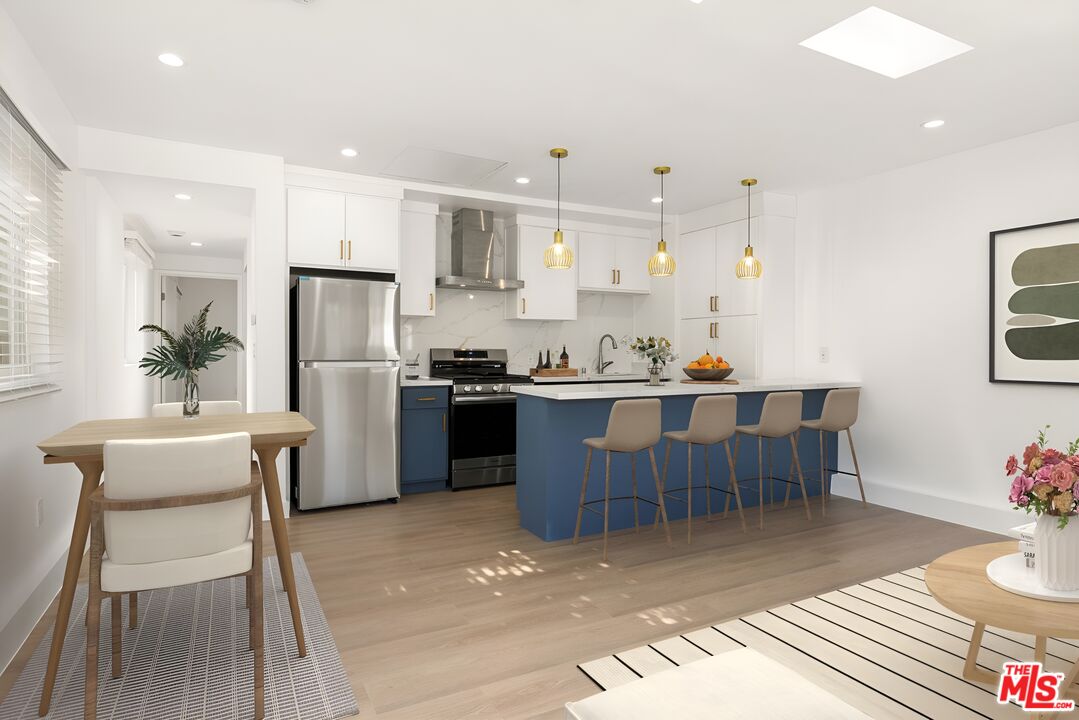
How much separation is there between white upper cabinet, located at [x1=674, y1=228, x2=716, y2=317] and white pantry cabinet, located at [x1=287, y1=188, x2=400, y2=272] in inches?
105

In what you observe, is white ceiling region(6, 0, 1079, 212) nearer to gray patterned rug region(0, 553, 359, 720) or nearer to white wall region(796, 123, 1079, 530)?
white wall region(796, 123, 1079, 530)

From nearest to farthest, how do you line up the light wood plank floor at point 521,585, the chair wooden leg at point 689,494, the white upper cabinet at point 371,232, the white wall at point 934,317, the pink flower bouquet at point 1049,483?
the pink flower bouquet at point 1049,483, the light wood plank floor at point 521,585, the chair wooden leg at point 689,494, the white wall at point 934,317, the white upper cabinet at point 371,232

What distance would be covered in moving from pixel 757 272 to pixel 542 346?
2.44 metres

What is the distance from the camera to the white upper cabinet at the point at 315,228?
14.8ft

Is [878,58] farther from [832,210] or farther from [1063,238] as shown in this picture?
[832,210]

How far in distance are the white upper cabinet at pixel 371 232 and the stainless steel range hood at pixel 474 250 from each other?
79 centimetres

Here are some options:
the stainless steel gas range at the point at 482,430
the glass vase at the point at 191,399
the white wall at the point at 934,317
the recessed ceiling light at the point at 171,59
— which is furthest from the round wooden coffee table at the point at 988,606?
the recessed ceiling light at the point at 171,59

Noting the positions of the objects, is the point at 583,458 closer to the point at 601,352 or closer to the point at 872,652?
the point at 872,652

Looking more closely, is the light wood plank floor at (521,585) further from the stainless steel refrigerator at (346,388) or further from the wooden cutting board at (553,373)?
the wooden cutting board at (553,373)

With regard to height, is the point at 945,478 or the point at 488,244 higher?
the point at 488,244

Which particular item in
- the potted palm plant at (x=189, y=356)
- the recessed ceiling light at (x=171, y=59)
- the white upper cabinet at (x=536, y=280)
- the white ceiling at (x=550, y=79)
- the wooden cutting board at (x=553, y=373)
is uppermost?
the white ceiling at (x=550, y=79)

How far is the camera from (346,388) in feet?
15.1

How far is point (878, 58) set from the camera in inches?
115

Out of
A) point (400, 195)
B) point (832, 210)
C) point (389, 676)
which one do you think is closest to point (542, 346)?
point (400, 195)
